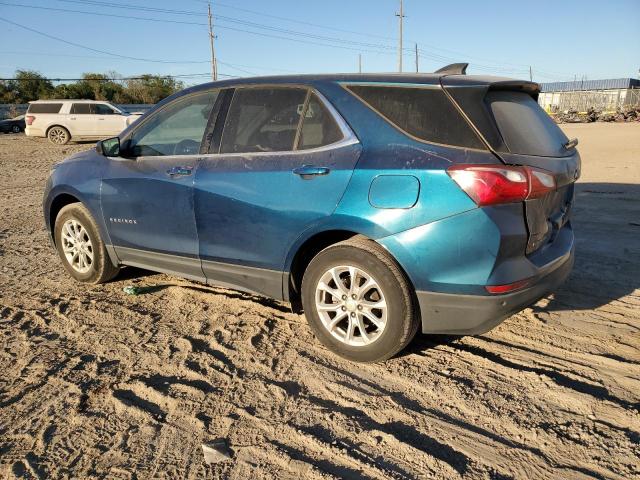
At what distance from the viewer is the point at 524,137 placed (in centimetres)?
313

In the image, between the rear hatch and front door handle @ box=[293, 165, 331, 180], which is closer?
the rear hatch

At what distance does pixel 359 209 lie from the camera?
10.2ft

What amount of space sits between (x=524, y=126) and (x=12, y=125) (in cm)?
3421

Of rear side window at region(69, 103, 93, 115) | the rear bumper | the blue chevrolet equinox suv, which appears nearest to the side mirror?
the blue chevrolet equinox suv

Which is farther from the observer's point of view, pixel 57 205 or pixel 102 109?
pixel 102 109

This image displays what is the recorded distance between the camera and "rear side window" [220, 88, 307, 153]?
3596 mm

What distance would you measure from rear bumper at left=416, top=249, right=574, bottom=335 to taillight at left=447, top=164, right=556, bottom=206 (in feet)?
1.80

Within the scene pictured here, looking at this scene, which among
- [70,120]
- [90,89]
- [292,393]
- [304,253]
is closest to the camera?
[292,393]

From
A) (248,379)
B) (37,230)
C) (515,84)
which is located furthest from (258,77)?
(37,230)

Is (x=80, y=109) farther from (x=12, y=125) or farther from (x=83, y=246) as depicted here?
(x=83, y=246)

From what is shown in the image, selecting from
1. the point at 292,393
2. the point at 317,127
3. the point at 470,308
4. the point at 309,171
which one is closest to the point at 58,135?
the point at 317,127

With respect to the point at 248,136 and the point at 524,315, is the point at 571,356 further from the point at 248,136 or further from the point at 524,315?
the point at 248,136

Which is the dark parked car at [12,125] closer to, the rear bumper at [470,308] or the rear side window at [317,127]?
the rear side window at [317,127]

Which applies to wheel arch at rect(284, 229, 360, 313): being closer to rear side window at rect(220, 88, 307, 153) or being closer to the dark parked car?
rear side window at rect(220, 88, 307, 153)
